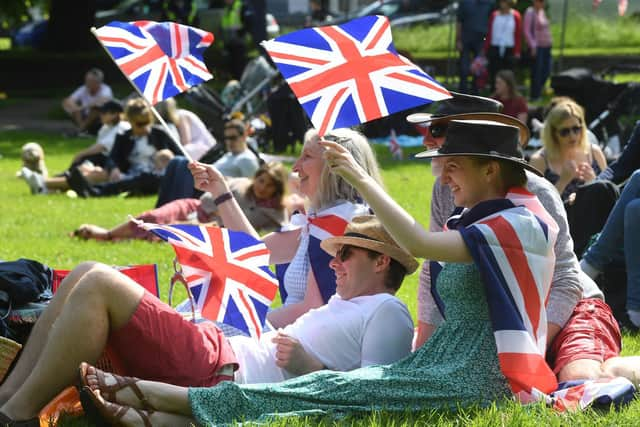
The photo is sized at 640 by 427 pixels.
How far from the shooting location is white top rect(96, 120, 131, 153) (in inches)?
566

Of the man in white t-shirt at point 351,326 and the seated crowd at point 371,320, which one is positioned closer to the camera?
the seated crowd at point 371,320

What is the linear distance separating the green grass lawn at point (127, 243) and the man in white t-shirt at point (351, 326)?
0.50 metres

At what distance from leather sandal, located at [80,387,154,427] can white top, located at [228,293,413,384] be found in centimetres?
61

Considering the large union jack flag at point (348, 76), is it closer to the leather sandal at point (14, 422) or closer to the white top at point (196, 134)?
the leather sandal at point (14, 422)

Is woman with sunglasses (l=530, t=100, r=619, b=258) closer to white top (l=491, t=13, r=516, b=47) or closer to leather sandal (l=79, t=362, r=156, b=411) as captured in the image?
leather sandal (l=79, t=362, r=156, b=411)

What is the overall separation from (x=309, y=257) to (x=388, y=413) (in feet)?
4.98

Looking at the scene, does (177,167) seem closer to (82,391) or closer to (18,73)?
(82,391)

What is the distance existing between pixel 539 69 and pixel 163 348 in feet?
54.8

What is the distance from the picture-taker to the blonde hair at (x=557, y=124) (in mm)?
8898

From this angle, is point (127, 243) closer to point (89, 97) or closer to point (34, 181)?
point (34, 181)

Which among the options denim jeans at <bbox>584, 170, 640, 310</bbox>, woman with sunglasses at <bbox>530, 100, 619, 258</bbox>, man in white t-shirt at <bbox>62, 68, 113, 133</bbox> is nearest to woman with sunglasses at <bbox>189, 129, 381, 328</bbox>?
denim jeans at <bbox>584, 170, 640, 310</bbox>

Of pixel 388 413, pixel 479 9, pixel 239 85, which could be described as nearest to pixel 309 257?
pixel 388 413

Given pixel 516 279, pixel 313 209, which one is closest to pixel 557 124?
pixel 313 209

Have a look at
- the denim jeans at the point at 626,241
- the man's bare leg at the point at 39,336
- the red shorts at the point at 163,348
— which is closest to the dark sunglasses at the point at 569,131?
the denim jeans at the point at 626,241
